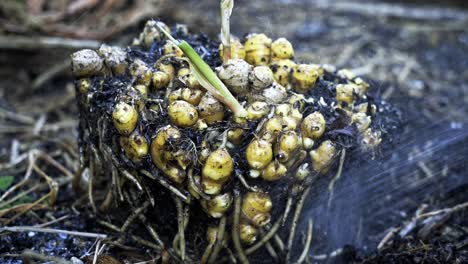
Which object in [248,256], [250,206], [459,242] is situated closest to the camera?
[250,206]

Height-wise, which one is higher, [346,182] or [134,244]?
[346,182]

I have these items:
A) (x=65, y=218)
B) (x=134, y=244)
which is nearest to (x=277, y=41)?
(x=134, y=244)

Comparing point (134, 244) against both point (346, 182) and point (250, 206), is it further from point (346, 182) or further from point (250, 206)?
point (346, 182)

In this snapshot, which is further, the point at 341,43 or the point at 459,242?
the point at 341,43

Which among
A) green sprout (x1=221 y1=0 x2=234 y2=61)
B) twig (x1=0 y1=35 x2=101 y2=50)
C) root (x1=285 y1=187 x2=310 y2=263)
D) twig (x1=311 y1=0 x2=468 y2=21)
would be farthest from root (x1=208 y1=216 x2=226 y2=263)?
twig (x1=311 y1=0 x2=468 y2=21)

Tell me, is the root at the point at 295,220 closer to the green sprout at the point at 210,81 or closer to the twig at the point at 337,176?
the twig at the point at 337,176

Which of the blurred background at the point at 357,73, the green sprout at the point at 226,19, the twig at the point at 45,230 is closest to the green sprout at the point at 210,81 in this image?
the green sprout at the point at 226,19

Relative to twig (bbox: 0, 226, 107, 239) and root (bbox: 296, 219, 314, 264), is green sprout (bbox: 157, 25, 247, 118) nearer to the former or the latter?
root (bbox: 296, 219, 314, 264)
